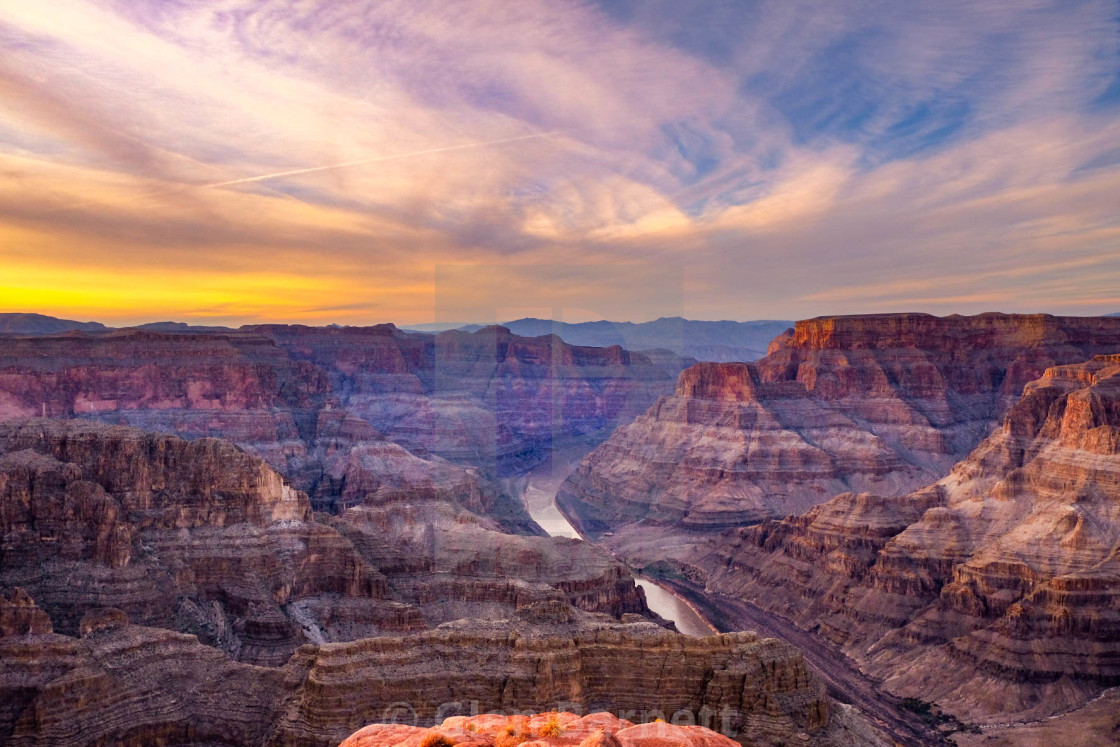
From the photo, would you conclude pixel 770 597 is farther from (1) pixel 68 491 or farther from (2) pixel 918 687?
(1) pixel 68 491

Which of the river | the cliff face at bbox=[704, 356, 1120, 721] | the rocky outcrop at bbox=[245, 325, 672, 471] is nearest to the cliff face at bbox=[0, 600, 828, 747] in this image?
the river

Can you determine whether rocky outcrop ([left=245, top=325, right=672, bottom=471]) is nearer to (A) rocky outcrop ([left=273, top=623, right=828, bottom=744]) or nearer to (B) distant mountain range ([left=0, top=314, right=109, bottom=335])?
(B) distant mountain range ([left=0, top=314, right=109, bottom=335])

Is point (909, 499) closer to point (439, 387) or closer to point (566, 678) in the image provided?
point (566, 678)

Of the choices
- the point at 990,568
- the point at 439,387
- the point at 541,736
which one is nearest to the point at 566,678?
the point at 541,736

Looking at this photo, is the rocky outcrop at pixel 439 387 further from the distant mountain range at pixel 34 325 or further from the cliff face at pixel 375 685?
the cliff face at pixel 375 685

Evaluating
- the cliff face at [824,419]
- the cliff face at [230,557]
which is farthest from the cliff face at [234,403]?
the cliff face at [230,557]

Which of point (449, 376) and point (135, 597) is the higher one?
point (449, 376)

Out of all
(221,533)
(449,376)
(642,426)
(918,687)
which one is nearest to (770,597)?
(918,687)
